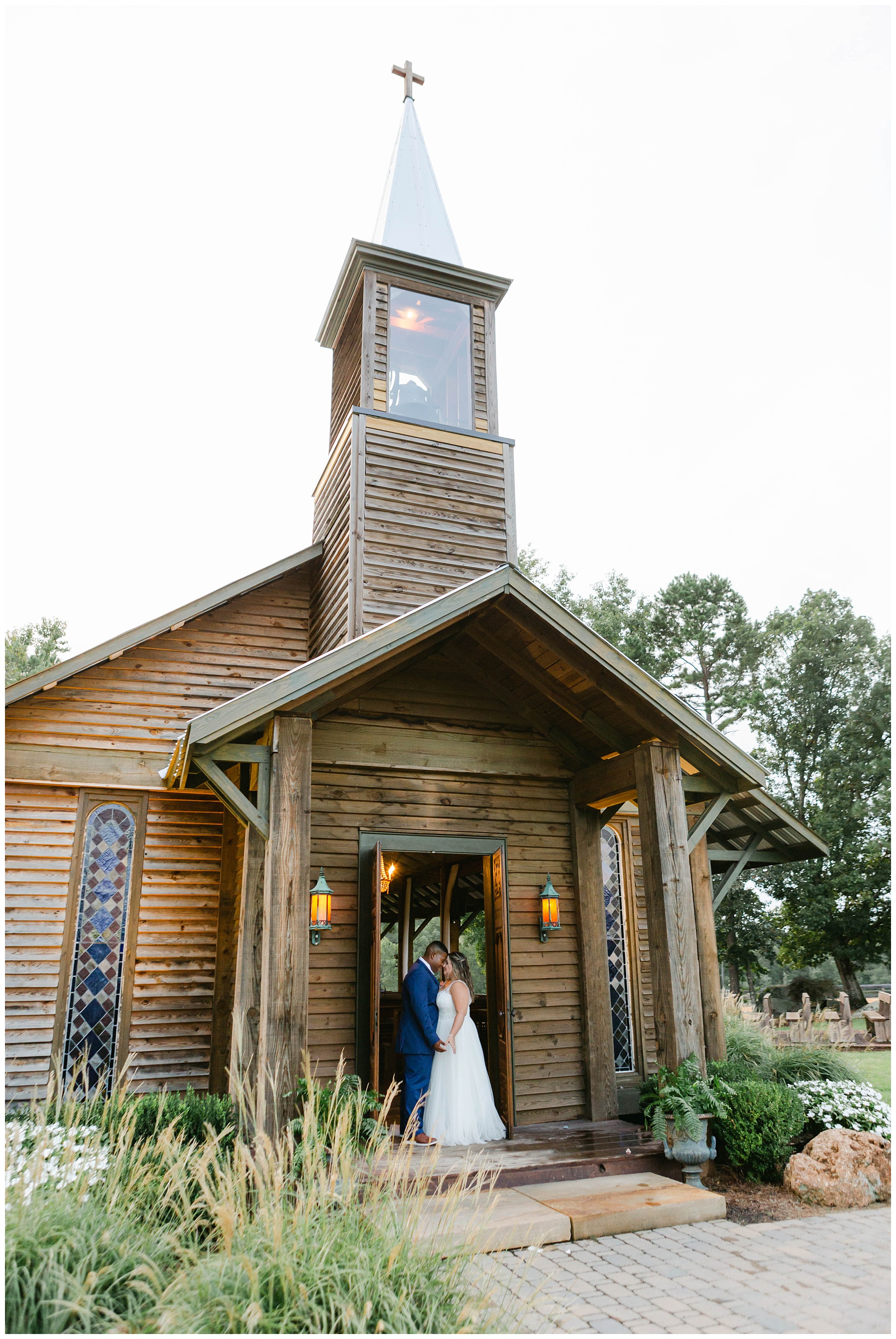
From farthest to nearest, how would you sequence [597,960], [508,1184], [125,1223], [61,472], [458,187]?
[61,472] < [458,187] < [597,960] < [508,1184] < [125,1223]

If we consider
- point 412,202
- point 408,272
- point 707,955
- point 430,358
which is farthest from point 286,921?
point 412,202

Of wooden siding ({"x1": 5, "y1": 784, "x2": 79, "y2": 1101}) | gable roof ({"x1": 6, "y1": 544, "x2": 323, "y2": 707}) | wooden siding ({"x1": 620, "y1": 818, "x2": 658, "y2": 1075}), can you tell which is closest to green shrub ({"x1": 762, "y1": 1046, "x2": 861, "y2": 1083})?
wooden siding ({"x1": 620, "y1": 818, "x2": 658, "y2": 1075})

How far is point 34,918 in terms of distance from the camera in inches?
299

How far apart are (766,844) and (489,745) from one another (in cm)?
381

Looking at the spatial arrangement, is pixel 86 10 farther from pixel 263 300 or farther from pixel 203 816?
Result: pixel 263 300

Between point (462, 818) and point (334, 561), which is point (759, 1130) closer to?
point (462, 818)

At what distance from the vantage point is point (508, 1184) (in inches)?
233

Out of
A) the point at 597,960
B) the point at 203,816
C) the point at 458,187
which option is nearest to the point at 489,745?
the point at 597,960

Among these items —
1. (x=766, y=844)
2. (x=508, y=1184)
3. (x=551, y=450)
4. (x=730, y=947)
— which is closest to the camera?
(x=508, y=1184)

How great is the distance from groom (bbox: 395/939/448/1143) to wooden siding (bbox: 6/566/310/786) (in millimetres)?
3152

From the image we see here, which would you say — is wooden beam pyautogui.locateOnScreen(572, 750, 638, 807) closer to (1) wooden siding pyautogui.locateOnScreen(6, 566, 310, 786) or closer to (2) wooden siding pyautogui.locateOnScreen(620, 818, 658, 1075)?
(2) wooden siding pyautogui.locateOnScreen(620, 818, 658, 1075)

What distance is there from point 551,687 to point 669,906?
220 cm

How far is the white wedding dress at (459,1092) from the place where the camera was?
7.02 meters

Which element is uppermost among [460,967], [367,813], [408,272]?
[408,272]
